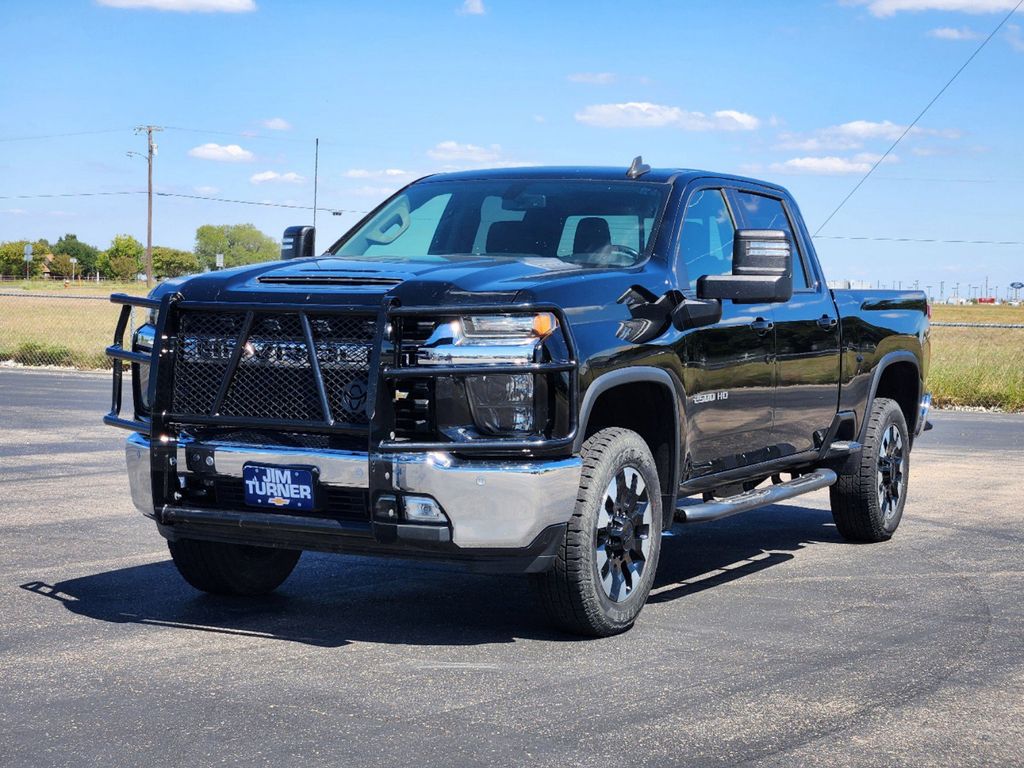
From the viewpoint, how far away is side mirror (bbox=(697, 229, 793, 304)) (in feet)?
22.4

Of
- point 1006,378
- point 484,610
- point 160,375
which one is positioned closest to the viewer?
point 160,375

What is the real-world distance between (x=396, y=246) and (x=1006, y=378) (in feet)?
55.6

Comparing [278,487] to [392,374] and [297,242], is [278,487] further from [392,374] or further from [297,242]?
[297,242]

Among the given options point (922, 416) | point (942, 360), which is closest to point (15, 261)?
point (942, 360)

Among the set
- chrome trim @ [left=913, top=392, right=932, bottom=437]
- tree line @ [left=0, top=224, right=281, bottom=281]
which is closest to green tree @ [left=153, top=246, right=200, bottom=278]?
tree line @ [left=0, top=224, right=281, bottom=281]

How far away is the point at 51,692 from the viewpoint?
5203 mm

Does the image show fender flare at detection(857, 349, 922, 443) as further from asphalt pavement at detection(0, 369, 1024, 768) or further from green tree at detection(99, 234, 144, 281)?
green tree at detection(99, 234, 144, 281)

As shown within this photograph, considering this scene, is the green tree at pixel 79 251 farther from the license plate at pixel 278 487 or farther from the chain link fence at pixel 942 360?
the license plate at pixel 278 487

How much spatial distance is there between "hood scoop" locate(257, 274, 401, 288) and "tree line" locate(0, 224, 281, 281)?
425 feet

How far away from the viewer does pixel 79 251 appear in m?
182

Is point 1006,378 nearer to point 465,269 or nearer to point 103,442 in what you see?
point 103,442

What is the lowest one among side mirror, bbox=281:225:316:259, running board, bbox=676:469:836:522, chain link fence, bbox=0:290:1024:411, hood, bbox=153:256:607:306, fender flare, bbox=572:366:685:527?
chain link fence, bbox=0:290:1024:411

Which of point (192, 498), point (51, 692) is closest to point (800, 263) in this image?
point (192, 498)

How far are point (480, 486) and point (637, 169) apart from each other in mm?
2562
